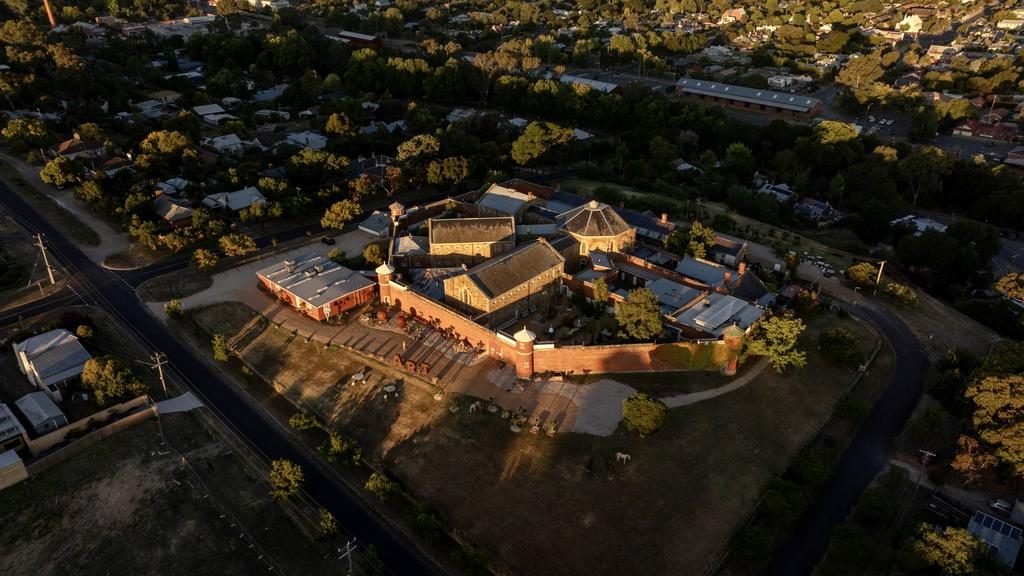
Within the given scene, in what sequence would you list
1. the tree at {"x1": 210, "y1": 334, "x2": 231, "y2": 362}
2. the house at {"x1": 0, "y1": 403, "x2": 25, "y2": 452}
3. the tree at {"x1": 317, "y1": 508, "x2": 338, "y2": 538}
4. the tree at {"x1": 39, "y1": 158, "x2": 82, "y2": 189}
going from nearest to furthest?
the tree at {"x1": 317, "y1": 508, "x2": 338, "y2": 538} < the house at {"x1": 0, "y1": 403, "x2": 25, "y2": 452} < the tree at {"x1": 210, "y1": 334, "x2": 231, "y2": 362} < the tree at {"x1": 39, "y1": 158, "x2": 82, "y2": 189}

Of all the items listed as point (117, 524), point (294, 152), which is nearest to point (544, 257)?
point (117, 524)

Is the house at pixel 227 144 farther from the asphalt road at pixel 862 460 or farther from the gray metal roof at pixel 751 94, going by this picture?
the asphalt road at pixel 862 460

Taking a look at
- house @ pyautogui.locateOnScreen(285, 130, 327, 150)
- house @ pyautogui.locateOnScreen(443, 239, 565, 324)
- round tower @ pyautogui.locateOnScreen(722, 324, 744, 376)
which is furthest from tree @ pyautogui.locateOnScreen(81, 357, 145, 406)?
house @ pyautogui.locateOnScreen(285, 130, 327, 150)

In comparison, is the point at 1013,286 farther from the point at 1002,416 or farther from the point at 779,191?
the point at 779,191

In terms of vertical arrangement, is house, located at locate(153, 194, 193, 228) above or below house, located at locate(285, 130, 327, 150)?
above

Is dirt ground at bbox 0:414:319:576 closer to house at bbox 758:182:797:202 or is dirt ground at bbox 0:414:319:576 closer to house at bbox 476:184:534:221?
house at bbox 476:184:534:221

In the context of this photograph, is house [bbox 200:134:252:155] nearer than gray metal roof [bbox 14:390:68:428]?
No

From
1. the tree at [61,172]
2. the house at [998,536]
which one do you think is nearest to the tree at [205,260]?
the tree at [61,172]
